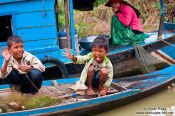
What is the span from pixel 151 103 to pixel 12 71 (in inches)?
95.7

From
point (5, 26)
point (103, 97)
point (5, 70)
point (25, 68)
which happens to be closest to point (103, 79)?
point (103, 97)

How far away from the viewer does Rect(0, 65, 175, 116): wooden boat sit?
18.2 feet

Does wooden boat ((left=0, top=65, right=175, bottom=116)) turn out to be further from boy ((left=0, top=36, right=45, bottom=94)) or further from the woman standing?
the woman standing

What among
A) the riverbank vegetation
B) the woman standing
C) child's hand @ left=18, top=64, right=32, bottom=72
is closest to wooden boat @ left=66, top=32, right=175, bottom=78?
the woman standing

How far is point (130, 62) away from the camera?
25.5 ft

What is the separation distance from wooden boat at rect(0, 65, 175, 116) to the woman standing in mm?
910

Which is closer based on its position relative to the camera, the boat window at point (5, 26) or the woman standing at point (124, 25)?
the boat window at point (5, 26)

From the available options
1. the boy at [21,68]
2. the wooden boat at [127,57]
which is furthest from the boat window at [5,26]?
the boy at [21,68]

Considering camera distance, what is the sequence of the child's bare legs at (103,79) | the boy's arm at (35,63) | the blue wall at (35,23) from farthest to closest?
the blue wall at (35,23), the child's bare legs at (103,79), the boy's arm at (35,63)

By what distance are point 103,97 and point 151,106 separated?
1.17 m

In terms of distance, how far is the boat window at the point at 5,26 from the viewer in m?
7.03

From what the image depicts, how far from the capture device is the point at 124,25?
25.2ft

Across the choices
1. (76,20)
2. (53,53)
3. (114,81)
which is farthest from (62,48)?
(76,20)

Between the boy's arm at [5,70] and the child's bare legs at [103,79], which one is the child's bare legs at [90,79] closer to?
the child's bare legs at [103,79]
